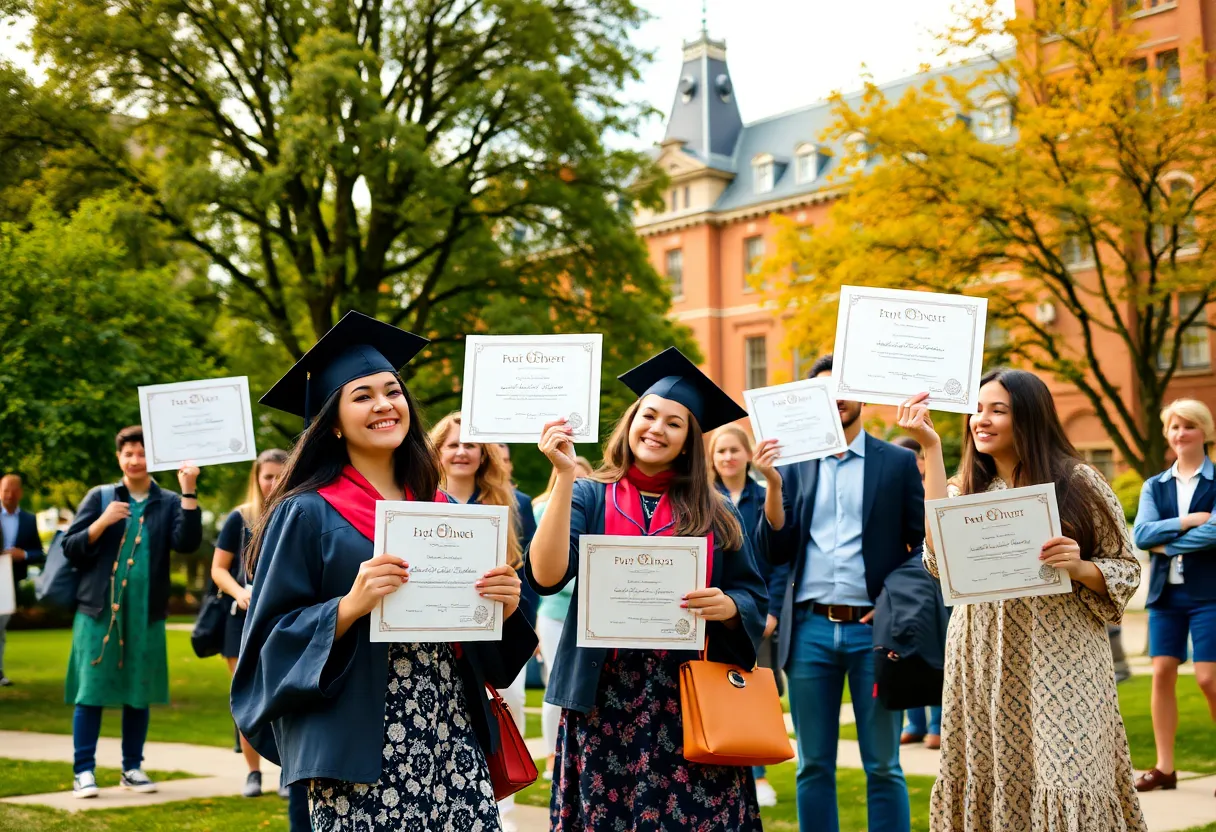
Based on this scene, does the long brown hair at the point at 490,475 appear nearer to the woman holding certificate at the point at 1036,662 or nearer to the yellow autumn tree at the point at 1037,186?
the woman holding certificate at the point at 1036,662

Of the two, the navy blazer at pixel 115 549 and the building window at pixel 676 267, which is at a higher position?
the building window at pixel 676 267

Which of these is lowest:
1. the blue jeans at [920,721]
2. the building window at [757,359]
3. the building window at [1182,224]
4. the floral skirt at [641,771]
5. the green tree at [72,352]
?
the blue jeans at [920,721]

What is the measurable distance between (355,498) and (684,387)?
1.52 meters

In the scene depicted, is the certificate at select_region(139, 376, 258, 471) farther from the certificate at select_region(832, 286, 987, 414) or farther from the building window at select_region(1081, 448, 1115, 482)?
the building window at select_region(1081, 448, 1115, 482)

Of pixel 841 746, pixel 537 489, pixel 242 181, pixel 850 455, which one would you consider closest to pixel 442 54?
pixel 242 181

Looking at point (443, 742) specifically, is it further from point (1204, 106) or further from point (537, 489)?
point (537, 489)

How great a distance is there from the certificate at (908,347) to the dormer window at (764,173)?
46.4 meters

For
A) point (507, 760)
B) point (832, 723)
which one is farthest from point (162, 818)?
point (507, 760)

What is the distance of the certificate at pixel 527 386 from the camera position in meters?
4.27

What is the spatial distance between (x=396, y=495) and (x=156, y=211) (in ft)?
69.9

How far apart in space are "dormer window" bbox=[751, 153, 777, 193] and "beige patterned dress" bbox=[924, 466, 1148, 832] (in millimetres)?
46606

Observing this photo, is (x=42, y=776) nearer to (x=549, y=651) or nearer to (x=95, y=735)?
(x=95, y=735)

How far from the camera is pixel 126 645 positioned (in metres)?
Result: 8.43

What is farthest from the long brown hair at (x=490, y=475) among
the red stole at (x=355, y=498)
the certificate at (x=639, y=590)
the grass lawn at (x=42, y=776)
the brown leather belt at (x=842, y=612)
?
the grass lawn at (x=42, y=776)
